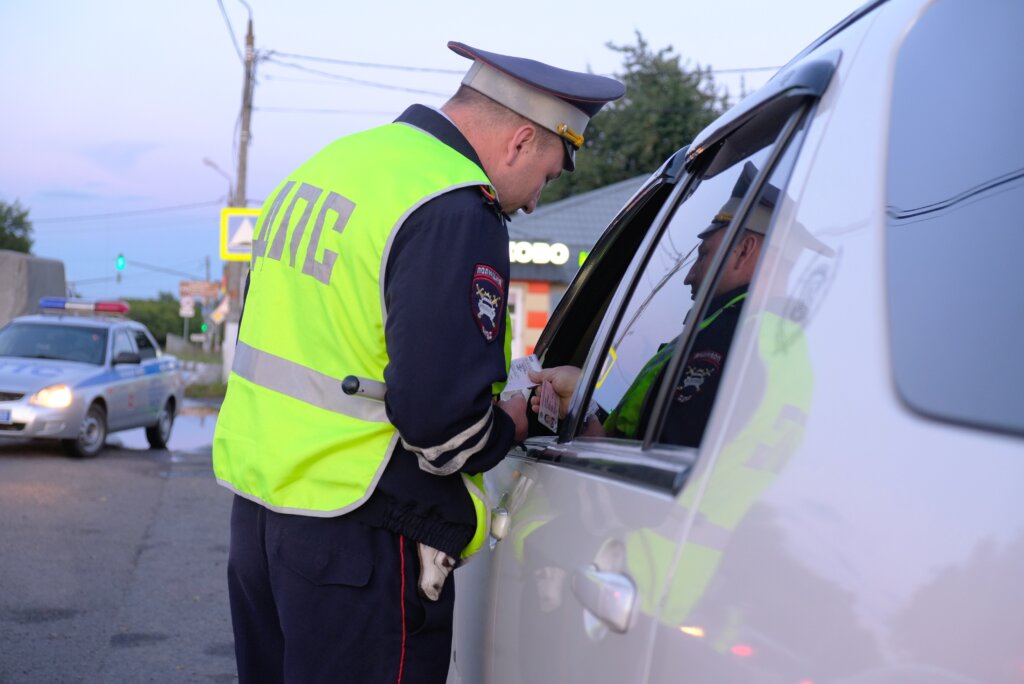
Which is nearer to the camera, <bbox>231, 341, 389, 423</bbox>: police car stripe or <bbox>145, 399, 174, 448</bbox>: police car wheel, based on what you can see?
<bbox>231, 341, 389, 423</bbox>: police car stripe

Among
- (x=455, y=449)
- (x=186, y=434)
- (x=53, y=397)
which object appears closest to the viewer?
(x=455, y=449)

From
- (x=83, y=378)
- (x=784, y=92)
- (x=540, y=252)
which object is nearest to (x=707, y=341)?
(x=784, y=92)

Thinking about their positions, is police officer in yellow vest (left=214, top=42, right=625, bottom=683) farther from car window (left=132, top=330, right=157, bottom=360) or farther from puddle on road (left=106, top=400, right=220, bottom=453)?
car window (left=132, top=330, right=157, bottom=360)

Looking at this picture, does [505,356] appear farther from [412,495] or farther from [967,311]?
[967,311]

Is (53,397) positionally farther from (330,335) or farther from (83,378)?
(330,335)

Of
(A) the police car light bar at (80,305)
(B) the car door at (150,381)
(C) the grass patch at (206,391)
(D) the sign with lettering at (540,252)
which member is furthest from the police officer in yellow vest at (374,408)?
(C) the grass patch at (206,391)

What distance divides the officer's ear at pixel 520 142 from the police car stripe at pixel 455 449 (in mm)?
613

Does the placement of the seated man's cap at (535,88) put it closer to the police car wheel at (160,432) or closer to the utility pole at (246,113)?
the police car wheel at (160,432)

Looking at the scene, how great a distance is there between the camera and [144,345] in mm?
15453

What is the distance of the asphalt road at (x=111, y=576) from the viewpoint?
5.20 m

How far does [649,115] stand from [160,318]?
7285cm

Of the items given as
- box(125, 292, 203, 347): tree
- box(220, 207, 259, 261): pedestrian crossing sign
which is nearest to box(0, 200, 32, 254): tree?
box(125, 292, 203, 347): tree

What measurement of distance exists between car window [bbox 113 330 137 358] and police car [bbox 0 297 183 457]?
0.05 ft

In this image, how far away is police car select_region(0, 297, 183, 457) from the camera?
12.4 meters
